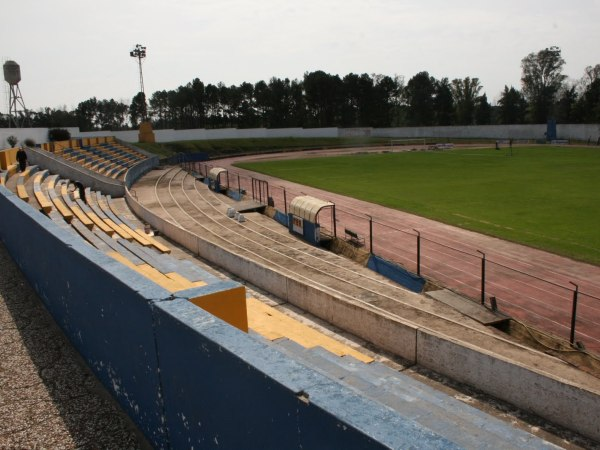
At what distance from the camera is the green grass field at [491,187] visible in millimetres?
25772

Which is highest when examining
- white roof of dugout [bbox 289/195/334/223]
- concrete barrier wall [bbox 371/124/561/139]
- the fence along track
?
concrete barrier wall [bbox 371/124/561/139]

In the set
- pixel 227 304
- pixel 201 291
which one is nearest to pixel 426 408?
pixel 227 304

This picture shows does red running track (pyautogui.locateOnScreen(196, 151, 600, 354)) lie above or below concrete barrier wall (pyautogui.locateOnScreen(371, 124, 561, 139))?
below

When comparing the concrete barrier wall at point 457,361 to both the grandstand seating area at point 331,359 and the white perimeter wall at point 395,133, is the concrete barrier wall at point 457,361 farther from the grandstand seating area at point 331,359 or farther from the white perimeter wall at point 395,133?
the white perimeter wall at point 395,133

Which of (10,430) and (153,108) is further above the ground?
(153,108)

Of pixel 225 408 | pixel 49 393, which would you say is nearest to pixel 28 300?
pixel 49 393

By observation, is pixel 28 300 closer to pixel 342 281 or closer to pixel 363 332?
pixel 363 332

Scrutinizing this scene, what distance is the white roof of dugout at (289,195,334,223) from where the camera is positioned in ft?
79.8

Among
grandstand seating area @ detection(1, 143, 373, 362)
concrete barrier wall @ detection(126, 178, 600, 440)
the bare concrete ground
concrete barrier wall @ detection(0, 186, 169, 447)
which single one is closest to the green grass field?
concrete barrier wall @ detection(126, 178, 600, 440)

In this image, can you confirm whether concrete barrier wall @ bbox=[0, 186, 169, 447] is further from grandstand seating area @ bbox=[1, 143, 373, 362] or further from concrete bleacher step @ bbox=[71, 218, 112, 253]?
concrete bleacher step @ bbox=[71, 218, 112, 253]

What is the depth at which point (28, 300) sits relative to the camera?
853 centimetres

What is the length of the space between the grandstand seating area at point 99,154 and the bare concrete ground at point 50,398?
3424cm

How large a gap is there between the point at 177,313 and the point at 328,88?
129 m

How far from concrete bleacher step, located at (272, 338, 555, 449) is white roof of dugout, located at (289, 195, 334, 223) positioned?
56.9 ft
